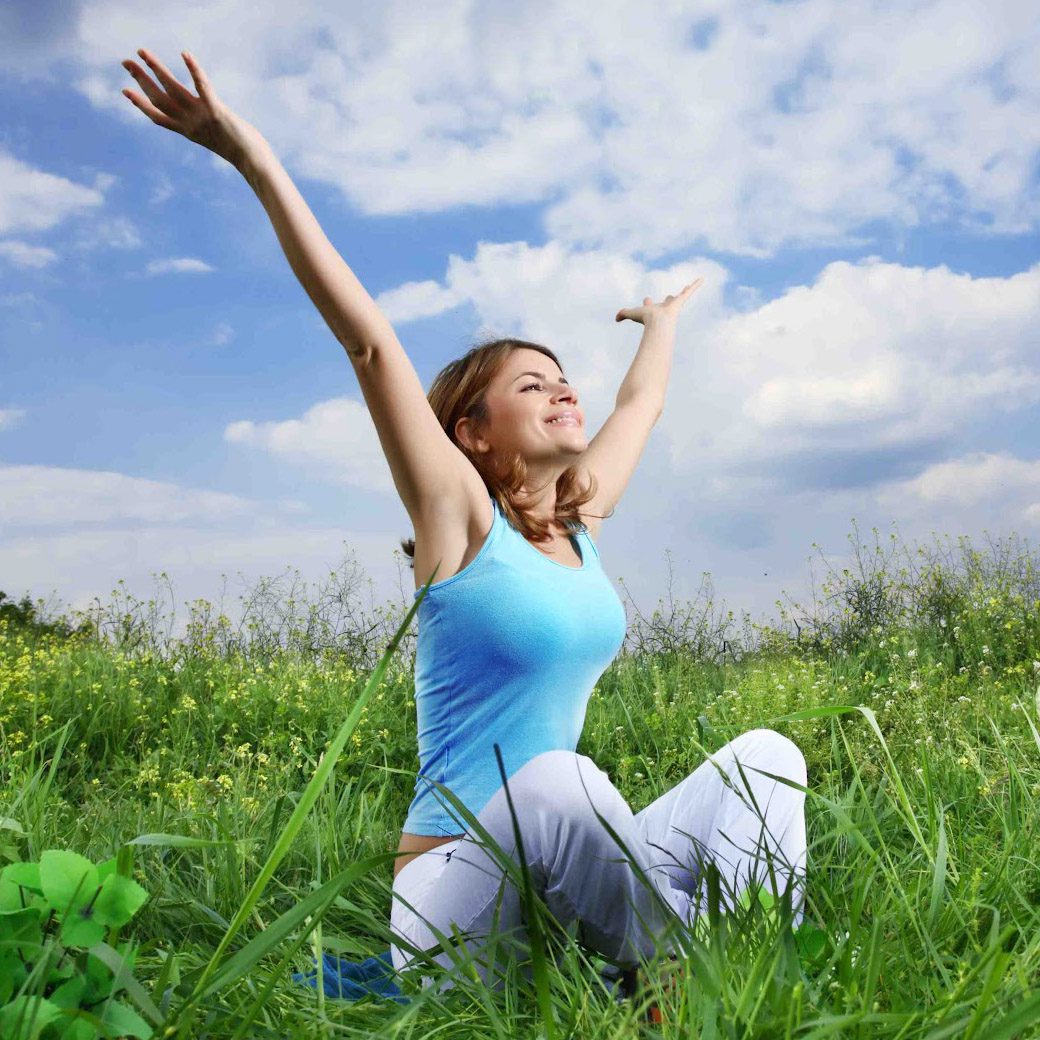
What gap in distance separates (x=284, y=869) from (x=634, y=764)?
1.70 meters

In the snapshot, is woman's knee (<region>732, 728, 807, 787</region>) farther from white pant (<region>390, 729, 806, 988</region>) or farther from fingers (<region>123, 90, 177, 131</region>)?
fingers (<region>123, 90, 177, 131</region>)

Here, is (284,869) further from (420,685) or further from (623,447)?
(623,447)

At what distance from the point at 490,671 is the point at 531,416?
35.5 inches

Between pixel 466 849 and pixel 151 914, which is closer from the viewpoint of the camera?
pixel 466 849

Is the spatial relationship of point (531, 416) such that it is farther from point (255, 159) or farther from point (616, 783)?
point (616, 783)

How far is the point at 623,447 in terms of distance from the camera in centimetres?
395

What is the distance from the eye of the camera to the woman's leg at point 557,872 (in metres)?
2.19

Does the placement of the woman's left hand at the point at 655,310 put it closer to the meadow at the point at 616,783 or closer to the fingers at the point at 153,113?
the meadow at the point at 616,783

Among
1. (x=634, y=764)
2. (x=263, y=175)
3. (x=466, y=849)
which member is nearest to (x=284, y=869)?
(x=466, y=849)

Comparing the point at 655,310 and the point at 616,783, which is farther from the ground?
the point at 655,310

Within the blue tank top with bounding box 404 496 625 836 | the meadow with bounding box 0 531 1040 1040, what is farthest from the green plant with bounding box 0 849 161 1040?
the blue tank top with bounding box 404 496 625 836

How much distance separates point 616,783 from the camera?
14.0 feet

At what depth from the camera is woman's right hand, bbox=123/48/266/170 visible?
234 cm

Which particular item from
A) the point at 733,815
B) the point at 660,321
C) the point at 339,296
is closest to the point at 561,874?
the point at 733,815
